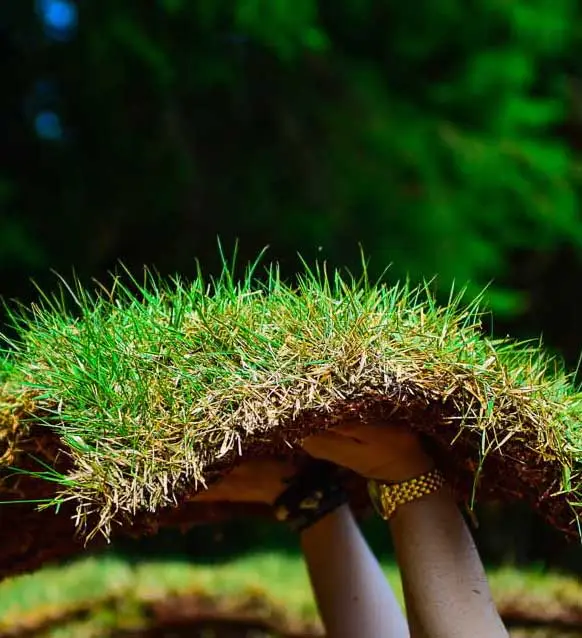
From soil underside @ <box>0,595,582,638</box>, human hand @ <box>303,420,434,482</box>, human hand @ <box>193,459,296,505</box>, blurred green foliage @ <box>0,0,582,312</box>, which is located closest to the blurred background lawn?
blurred green foliage @ <box>0,0,582,312</box>

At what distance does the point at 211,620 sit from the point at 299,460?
3.29 ft

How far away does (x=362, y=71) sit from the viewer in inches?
176

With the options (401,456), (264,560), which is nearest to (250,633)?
(264,560)

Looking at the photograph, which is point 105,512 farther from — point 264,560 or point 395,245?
point 395,245

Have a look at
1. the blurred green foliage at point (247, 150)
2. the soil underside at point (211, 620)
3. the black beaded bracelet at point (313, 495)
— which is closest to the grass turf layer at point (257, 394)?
the black beaded bracelet at point (313, 495)

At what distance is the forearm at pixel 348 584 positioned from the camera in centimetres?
140

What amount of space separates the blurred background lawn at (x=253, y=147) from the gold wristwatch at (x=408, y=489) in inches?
101

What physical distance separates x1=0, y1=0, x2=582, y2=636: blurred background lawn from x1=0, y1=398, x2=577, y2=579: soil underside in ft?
8.09

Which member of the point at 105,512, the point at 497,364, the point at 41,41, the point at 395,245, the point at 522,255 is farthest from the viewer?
the point at 522,255

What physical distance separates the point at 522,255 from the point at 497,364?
533cm

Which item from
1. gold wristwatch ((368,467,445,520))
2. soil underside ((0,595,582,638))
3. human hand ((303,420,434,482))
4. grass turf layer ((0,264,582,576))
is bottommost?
soil underside ((0,595,582,638))

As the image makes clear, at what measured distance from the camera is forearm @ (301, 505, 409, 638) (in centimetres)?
140

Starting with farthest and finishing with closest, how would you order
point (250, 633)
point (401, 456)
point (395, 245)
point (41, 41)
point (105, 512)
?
point (395, 245)
point (41, 41)
point (250, 633)
point (401, 456)
point (105, 512)

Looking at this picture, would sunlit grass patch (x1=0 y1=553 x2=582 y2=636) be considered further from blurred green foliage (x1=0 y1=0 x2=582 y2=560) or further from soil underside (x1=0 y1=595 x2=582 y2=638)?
blurred green foliage (x1=0 y1=0 x2=582 y2=560)
